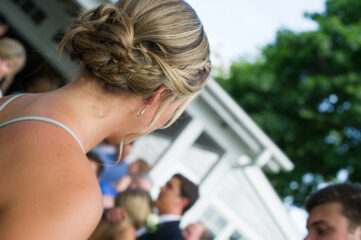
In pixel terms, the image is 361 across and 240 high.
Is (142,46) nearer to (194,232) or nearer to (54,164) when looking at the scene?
(54,164)

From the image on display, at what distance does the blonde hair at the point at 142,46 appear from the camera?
1487 millimetres

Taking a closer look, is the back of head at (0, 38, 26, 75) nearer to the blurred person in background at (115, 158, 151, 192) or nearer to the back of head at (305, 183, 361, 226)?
the blurred person in background at (115, 158, 151, 192)

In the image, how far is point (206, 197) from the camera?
874cm

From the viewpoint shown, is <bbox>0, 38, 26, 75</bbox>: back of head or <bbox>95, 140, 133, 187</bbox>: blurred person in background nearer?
<bbox>0, 38, 26, 75</bbox>: back of head

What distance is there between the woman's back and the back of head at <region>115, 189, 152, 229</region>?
3.59 metres

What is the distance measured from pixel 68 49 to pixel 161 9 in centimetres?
40

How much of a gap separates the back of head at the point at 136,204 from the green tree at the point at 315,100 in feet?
46.5

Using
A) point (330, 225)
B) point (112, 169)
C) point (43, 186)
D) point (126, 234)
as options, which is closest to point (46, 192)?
point (43, 186)

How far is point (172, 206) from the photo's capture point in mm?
4621

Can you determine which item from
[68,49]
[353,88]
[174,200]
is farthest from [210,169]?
[353,88]

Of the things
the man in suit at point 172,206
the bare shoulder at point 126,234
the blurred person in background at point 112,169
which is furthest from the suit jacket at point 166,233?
the blurred person in background at point 112,169

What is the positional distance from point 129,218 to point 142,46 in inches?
141

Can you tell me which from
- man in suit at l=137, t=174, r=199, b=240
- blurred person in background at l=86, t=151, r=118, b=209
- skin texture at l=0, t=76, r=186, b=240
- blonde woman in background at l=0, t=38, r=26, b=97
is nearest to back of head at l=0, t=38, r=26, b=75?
blonde woman in background at l=0, t=38, r=26, b=97

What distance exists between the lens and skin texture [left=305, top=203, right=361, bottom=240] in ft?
10.6
